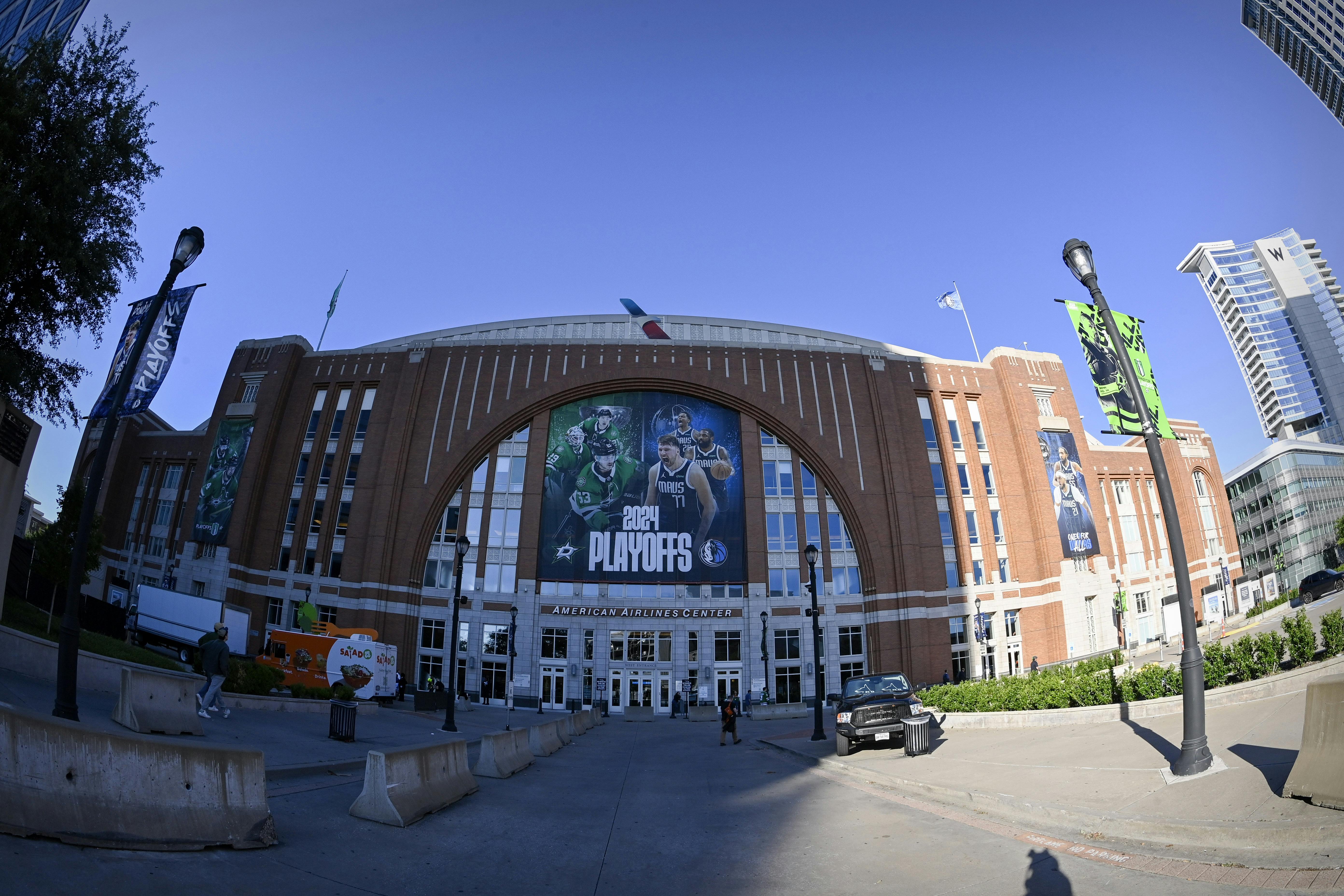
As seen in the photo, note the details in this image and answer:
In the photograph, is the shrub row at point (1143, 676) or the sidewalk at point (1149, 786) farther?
the shrub row at point (1143, 676)

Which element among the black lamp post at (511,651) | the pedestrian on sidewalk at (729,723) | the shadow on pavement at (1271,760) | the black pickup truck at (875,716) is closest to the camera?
the shadow on pavement at (1271,760)

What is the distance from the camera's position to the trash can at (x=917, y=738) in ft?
47.1

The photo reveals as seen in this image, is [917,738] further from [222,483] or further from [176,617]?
[222,483]

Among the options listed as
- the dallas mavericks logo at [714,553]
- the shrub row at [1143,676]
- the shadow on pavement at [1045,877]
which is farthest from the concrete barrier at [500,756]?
the dallas mavericks logo at [714,553]

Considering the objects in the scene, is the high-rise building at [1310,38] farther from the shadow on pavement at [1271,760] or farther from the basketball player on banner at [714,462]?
the shadow on pavement at [1271,760]

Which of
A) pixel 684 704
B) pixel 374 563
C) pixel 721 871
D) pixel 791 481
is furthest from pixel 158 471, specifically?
pixel 721 871

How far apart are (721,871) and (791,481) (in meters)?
48.5

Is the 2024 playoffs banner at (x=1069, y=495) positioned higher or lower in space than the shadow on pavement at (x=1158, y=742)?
higher

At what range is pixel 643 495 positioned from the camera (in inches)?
2084

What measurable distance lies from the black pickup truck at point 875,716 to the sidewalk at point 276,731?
872 cm

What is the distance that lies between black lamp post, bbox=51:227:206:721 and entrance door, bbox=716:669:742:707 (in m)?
41.6

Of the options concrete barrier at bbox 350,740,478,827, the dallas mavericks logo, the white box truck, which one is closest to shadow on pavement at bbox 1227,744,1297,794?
concrete barrier at bbox 350,740,478,827

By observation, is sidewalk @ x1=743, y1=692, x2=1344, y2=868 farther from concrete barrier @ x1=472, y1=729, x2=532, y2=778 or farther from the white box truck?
the white box truck

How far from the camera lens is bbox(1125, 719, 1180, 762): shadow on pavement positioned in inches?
372
